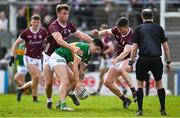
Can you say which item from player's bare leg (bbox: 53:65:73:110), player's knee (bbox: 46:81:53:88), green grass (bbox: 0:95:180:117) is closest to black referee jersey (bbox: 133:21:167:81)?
green grass (bbox: 0:95:180:117)

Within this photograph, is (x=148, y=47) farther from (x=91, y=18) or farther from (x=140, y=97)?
(x=91, y=18)

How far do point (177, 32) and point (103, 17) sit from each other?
4.58m

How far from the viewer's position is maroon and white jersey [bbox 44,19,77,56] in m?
19.0

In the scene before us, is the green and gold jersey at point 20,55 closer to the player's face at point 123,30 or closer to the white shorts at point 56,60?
the player's face at point 123,30

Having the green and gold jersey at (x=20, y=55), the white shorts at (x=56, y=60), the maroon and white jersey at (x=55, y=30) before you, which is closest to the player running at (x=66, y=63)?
the white shorts at (x=56, y=60)

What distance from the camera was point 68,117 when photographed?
16781mm

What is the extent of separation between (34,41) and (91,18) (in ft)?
36.9

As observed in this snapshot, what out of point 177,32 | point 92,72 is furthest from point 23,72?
point 177,32

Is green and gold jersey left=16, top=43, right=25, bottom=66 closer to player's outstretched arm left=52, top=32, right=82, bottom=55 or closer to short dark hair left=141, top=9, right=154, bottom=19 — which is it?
player's outstretched arm left=52, top=32, right=82, bottom=55

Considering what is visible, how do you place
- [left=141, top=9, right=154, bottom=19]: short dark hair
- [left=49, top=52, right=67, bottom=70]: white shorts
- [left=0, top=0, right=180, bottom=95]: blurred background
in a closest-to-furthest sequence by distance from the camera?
[left=141, top=9, right=154, bottom=19]: short dark hair → [left=49, top=52, right=67, bottom=70]: white shorts → [left=0, top=0, right=180, bottom=95]: blurred background

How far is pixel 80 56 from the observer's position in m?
18.5

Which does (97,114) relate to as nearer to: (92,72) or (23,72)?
(23,72)

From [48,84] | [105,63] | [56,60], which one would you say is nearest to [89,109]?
[48,84]

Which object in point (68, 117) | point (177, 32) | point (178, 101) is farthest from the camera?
point (177, 32)
